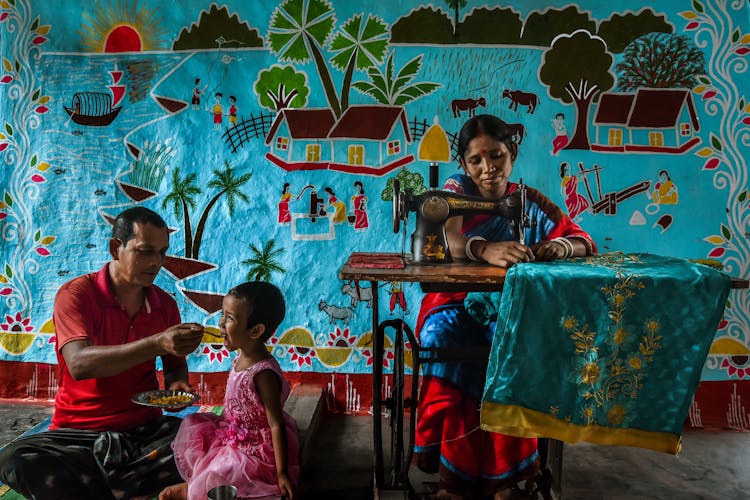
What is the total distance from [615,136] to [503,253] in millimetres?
1702

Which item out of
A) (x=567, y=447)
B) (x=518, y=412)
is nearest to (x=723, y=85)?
(x=567, y=447)

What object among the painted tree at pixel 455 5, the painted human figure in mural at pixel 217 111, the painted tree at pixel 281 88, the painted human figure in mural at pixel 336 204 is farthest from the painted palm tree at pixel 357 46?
the painted human figure in mural at pixel 217 111

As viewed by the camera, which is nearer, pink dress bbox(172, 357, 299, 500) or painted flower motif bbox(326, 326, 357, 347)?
pink dress bbox(172, 357, 299, 500)

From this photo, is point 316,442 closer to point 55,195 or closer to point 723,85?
point 55,195

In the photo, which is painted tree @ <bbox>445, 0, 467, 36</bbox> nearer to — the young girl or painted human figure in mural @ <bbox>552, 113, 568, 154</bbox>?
painted human figure in mural @ <bbox>552, 113, 568, 154</bbox>

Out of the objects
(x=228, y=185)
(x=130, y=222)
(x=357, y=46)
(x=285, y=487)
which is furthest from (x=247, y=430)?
(x=357, y=46)

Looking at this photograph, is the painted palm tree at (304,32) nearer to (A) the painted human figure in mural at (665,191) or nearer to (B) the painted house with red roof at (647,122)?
(B) the painted house with red roof at (647,122)

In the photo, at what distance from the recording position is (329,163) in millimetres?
3828

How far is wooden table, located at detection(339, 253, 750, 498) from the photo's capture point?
89.3 inches

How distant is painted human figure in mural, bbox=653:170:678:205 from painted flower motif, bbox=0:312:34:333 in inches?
160

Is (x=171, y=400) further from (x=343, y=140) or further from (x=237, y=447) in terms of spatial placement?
(x=343, y=140)

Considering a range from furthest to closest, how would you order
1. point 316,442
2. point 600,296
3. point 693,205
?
point 693,205 → point 316,442 → point 600,296

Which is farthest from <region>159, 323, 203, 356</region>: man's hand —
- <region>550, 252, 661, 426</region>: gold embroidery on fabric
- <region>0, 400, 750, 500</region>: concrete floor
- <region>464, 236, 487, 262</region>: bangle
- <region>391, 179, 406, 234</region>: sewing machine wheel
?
<region>550, 252, 661, 426</region>: gold embroidery on fabric

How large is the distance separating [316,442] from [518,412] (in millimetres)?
1515
